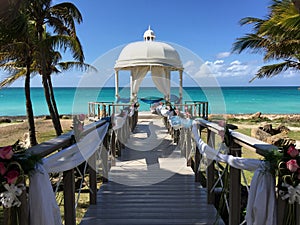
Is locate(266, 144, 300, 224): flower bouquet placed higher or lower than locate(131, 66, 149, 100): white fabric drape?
lower

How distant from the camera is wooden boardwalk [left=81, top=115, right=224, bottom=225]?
3.13 m

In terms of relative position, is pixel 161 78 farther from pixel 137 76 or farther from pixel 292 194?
pixel 292 194

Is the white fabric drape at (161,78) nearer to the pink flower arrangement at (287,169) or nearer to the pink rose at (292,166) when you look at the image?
the pink flower arrangement at (287,169)

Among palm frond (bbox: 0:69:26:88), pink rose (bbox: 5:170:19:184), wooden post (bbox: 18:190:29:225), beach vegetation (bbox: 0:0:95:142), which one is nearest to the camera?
pink rose (bbox: 5:170:19:184)

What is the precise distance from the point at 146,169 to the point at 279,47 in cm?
619

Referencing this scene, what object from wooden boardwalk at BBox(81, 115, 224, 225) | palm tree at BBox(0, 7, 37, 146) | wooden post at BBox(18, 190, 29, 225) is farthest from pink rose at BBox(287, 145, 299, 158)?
palm tree at BBox(0, 7, 37, 146)

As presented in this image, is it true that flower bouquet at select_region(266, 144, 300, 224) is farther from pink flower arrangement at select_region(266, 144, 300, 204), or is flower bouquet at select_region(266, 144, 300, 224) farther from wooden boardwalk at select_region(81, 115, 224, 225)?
wooden boardwalk at select_region(81, 115, 224, 225)

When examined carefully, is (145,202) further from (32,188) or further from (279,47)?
(279,47)

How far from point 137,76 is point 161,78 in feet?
4.21

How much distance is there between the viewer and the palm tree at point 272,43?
6.74 meters

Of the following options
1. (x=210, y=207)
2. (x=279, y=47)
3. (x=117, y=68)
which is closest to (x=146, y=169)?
(x=210, y=207)

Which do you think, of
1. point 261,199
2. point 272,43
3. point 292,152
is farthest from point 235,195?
point 272,43

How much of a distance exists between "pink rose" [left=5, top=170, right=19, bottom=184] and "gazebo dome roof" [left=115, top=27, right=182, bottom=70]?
12.5 meters

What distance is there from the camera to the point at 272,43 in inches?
340
